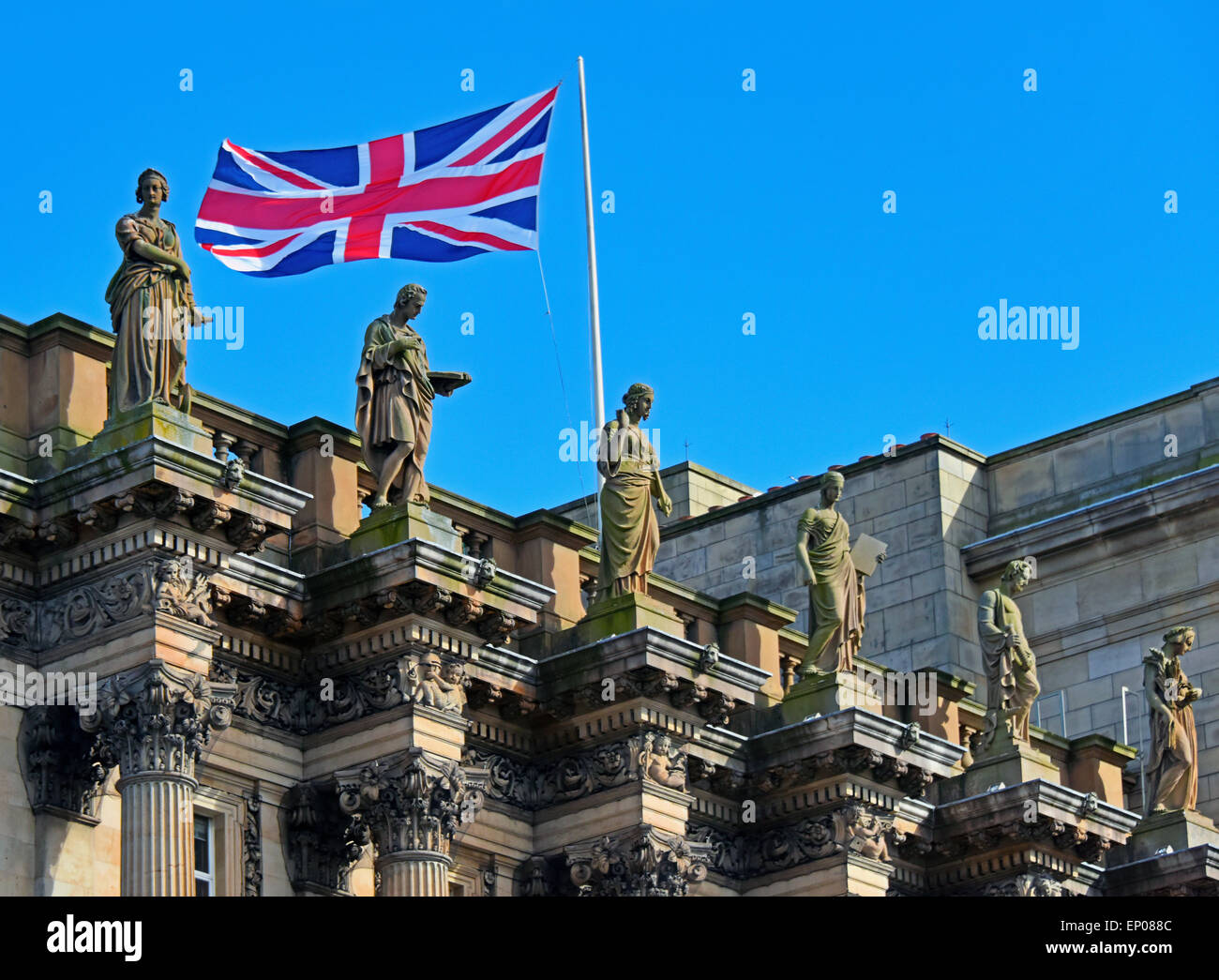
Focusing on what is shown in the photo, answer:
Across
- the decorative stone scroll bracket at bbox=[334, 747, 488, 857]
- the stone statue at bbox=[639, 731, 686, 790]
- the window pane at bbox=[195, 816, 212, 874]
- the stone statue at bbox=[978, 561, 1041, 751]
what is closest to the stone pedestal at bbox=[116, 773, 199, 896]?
the window pane at bbox=[195, 816, 212, 874]

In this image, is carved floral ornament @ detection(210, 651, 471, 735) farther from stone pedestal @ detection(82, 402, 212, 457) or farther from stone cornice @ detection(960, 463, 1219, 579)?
stone cornice @ detection(960, 463, 1219, 579)

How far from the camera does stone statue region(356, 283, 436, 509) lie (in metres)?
44.1

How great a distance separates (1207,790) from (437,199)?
1784cm

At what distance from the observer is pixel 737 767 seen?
47.7 metres

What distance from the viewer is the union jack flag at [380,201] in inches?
1837

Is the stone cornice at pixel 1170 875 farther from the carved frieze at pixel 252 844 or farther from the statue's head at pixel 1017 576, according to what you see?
the carved frieze at pixel 252 844

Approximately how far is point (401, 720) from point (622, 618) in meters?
3.55

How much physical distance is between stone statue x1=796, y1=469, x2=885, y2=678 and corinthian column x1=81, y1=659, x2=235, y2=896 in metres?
10.1

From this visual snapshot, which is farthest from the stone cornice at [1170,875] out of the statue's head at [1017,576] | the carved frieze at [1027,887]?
the statue's head at [1017,576]

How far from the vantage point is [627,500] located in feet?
152

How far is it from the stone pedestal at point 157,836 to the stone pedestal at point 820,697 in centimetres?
977

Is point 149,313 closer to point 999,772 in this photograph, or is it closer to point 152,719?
point 152,719
